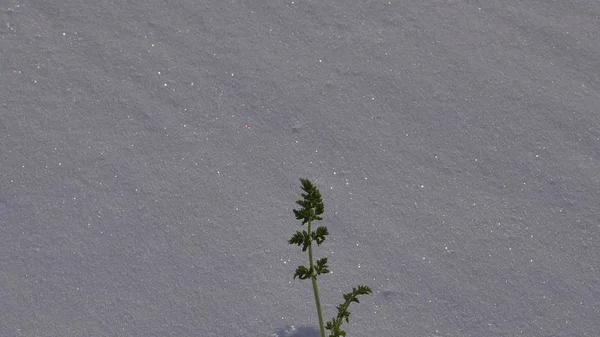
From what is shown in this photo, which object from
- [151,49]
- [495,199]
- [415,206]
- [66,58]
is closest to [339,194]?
[415,206]

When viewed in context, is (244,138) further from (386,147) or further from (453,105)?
(453,105)

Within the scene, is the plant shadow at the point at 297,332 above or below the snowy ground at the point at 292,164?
below

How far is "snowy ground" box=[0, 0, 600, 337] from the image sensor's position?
2.55 meters

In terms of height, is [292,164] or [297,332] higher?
[292,164]

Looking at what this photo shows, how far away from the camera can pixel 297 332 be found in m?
2.49

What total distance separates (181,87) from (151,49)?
0.64 feet

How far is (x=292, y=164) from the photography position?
2812 mm

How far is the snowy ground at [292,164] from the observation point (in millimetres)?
2549

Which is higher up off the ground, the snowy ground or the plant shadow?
the snowy ground

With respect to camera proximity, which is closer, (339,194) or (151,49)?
(339,194)

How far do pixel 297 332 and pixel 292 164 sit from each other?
565 mm

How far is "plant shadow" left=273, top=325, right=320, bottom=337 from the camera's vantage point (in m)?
2.48

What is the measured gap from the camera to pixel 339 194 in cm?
274

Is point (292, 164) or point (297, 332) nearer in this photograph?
point (297, 332)
